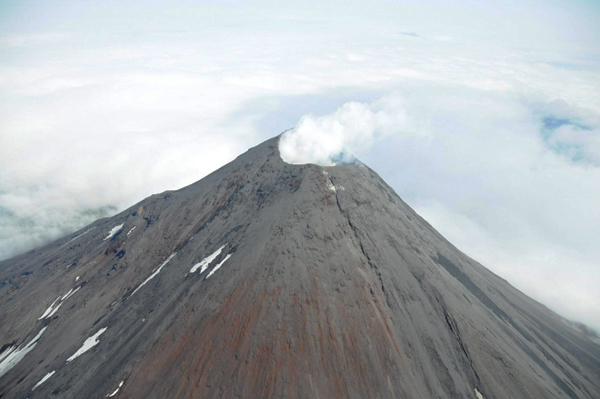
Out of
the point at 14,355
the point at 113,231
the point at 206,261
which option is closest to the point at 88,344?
the point at 206,261

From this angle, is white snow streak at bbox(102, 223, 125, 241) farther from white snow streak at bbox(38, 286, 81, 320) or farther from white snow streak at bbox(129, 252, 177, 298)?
white snow streak at bbox(129, 252, 177, 298)

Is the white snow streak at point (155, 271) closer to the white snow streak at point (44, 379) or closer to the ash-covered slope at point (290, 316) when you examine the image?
the ash-covered slope at point (290, 316)

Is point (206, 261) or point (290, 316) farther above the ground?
point (206, 261)

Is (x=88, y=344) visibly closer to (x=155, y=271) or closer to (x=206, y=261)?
(x=155, y=271)

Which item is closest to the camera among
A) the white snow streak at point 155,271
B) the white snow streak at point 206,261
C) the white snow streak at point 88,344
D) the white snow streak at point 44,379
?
the white snow streak at point 44,379

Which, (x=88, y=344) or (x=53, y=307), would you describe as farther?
(x=53, y=307)

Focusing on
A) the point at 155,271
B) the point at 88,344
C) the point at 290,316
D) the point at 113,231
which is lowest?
the point at 88,344

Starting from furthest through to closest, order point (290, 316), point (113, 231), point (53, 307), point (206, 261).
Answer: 1. point (113, 231)
2. point (53, 307)
3. point (206, 261)
4. point (290, 316)

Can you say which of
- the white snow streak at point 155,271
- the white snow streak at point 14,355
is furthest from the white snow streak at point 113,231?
the white snow streak at point 155,271
